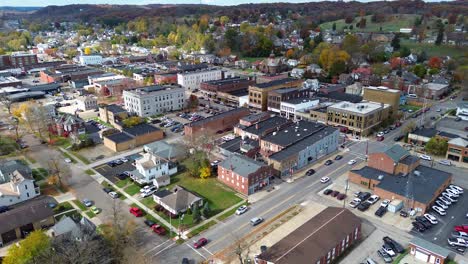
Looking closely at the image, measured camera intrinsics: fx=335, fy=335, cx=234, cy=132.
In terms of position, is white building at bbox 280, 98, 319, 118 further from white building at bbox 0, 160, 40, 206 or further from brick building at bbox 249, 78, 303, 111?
white building at bbox 0, 160, 40, 206

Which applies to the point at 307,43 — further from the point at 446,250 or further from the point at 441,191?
the point at 446,250

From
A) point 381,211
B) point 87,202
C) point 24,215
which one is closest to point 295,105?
point 381,211

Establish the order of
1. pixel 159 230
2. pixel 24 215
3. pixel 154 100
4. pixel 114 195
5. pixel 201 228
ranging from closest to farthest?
pixel 159 230 → pixel 24 215 → pixel 201 228 → pixel 114 195 → pixel 154 100

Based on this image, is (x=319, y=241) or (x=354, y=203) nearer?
(x=319, y=241)

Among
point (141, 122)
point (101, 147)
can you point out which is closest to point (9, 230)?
point (101, 147)

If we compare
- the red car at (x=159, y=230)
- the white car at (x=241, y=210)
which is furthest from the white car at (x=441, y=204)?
the red car at (x=159, y=230)

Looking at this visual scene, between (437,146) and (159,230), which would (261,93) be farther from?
(159,230)

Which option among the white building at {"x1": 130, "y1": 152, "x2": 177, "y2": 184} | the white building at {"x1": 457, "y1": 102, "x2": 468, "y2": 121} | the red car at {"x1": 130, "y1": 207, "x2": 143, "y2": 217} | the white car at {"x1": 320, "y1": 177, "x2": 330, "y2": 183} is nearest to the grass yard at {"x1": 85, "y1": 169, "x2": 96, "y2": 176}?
the white building at {"x1": 130, "y1": 152, "x2": 177, "y2": 184}
